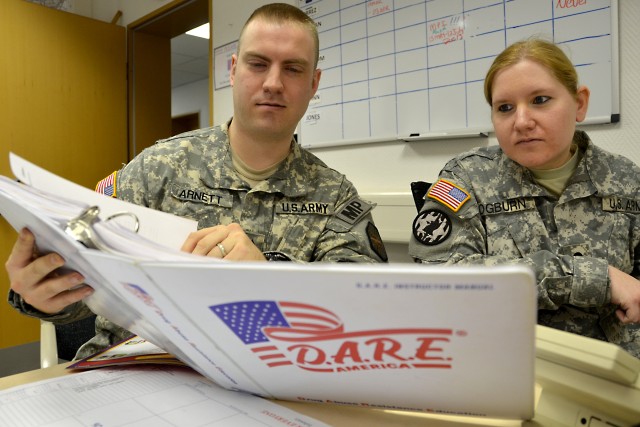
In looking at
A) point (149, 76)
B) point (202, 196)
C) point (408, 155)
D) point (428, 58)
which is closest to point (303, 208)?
point (202, 196)

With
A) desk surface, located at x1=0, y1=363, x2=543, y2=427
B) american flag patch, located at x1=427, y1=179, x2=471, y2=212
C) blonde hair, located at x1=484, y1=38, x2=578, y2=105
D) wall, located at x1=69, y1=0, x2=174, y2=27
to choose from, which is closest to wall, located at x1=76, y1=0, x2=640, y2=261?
blonde hair, located at x1=484, y1=38, x2=578, y2=105

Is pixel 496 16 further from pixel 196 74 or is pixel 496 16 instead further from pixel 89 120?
pixel 196 74

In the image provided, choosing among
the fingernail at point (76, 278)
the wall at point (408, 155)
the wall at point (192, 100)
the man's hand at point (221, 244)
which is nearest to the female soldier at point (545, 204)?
the wall at point (408, 155)

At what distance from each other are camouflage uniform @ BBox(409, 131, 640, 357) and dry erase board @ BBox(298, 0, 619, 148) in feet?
1.35

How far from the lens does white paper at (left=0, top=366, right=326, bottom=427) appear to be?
0.46m

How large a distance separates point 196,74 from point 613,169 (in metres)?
5.86

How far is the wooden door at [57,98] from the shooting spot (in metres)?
2.73

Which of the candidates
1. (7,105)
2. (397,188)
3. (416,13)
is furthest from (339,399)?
(7,105)

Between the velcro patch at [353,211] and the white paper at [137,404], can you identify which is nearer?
the white paper at [137,404]

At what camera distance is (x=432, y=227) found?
3.86 ft

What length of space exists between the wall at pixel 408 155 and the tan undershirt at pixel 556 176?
347mm

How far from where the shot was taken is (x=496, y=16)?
1598 millimetres

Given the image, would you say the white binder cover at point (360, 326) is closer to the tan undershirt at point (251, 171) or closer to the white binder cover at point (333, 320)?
the white binder cover at point (333, 320)

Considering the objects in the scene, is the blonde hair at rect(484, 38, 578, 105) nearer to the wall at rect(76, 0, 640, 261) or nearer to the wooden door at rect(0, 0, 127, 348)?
the wall at rect(76, 0, 640, 261)
